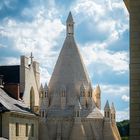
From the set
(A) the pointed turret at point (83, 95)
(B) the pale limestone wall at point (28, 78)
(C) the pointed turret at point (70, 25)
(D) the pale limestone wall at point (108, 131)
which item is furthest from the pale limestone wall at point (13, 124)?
(C) the pointed turret at point (70, 25)

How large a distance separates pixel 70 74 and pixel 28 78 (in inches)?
430

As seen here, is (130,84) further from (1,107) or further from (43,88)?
(43,88)

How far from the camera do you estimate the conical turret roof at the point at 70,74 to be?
7739 cm

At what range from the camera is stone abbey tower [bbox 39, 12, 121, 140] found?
239ft

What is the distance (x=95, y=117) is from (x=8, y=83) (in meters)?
16.8

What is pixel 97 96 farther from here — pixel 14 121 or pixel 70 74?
pixel 14 121

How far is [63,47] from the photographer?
80000mm

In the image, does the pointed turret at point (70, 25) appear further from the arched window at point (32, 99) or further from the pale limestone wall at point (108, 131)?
the pale limestone wall at point (108, 131)

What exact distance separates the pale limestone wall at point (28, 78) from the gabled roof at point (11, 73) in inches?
A: 27.4

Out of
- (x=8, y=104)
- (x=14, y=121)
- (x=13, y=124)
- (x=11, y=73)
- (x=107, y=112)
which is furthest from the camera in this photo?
(x=107, y=112)

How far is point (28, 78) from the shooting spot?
6831 cm

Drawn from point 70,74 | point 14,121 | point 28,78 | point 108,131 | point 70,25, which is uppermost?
point 70,25

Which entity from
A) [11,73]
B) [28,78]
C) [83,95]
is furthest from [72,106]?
[11,73]

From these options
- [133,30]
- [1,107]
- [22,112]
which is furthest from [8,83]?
[133,30]
